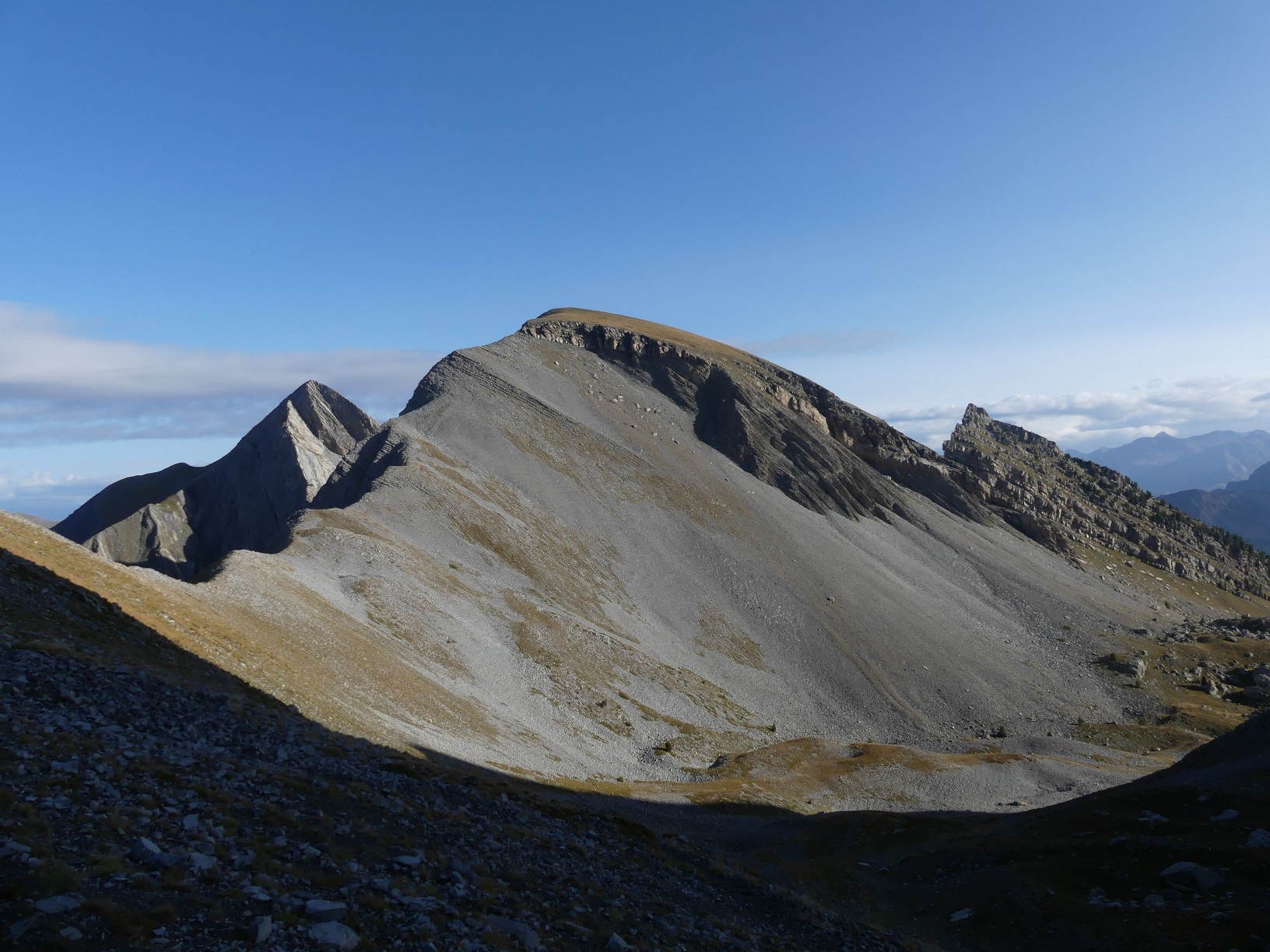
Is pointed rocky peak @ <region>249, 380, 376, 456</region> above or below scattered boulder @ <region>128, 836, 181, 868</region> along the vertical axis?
above

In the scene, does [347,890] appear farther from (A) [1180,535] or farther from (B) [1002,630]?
(A) [1180,535]

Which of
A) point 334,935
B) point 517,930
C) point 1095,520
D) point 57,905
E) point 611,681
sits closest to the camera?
point 57,905

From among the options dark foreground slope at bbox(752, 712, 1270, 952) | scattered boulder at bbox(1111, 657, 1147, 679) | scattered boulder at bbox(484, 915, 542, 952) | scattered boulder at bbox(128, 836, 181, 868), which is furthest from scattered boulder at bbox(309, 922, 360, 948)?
scattered boulder at bbox(1111, 657, 1147, 679)

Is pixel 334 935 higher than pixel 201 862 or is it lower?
lower

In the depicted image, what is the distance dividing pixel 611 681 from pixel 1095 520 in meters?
135

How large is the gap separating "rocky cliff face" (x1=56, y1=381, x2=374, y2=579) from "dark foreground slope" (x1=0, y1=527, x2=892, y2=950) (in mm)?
112267

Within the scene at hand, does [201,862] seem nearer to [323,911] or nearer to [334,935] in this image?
[323,911]

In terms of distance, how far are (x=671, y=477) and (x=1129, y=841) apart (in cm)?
8371

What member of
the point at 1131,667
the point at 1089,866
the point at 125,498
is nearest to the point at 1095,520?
the point at 1131,667

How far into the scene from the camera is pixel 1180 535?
171625 mm

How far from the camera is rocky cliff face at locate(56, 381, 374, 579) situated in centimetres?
13825

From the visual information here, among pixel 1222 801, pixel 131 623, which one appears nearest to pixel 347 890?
pixel 131 623

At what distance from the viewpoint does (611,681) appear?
64.7m

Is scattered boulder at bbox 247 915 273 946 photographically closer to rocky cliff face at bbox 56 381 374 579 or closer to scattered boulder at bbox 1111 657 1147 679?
scattered boulder at bbox 1111 657 1147 679
